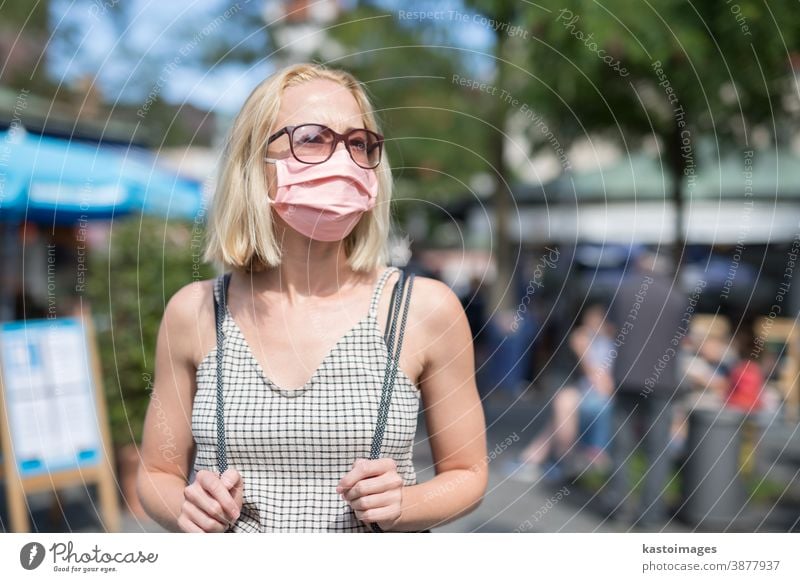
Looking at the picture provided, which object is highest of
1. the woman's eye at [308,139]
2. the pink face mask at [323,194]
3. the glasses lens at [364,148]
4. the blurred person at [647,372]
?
the woman's eye at [308,139]

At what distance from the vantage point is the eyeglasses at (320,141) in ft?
6.59

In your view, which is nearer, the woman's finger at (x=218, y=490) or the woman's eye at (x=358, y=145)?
the woman's finger at (x=218, y=490)

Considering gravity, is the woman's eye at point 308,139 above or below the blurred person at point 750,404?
above

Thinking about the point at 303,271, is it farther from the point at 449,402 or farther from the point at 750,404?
the point at 750,404

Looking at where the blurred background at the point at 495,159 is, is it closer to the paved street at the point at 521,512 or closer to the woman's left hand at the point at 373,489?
the paved street at the point at 521,512

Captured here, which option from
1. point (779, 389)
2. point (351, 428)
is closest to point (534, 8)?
point (351, 428)

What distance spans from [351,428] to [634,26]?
378cm

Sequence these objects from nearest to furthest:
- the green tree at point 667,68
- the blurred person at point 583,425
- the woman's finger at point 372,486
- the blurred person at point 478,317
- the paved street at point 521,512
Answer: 1. the woman's finger at point 372,486
2. the green tree at point 667,68
3. the paved street at point 521,512
4. the blurred person at point 583,425
5. the blurred person at point 478,317

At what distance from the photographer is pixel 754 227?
1791 centimetres

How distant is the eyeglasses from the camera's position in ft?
6.59

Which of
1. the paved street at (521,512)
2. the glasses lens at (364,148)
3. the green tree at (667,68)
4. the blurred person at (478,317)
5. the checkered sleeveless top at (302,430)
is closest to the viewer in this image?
the checkered sleeveless top at (302,430)
